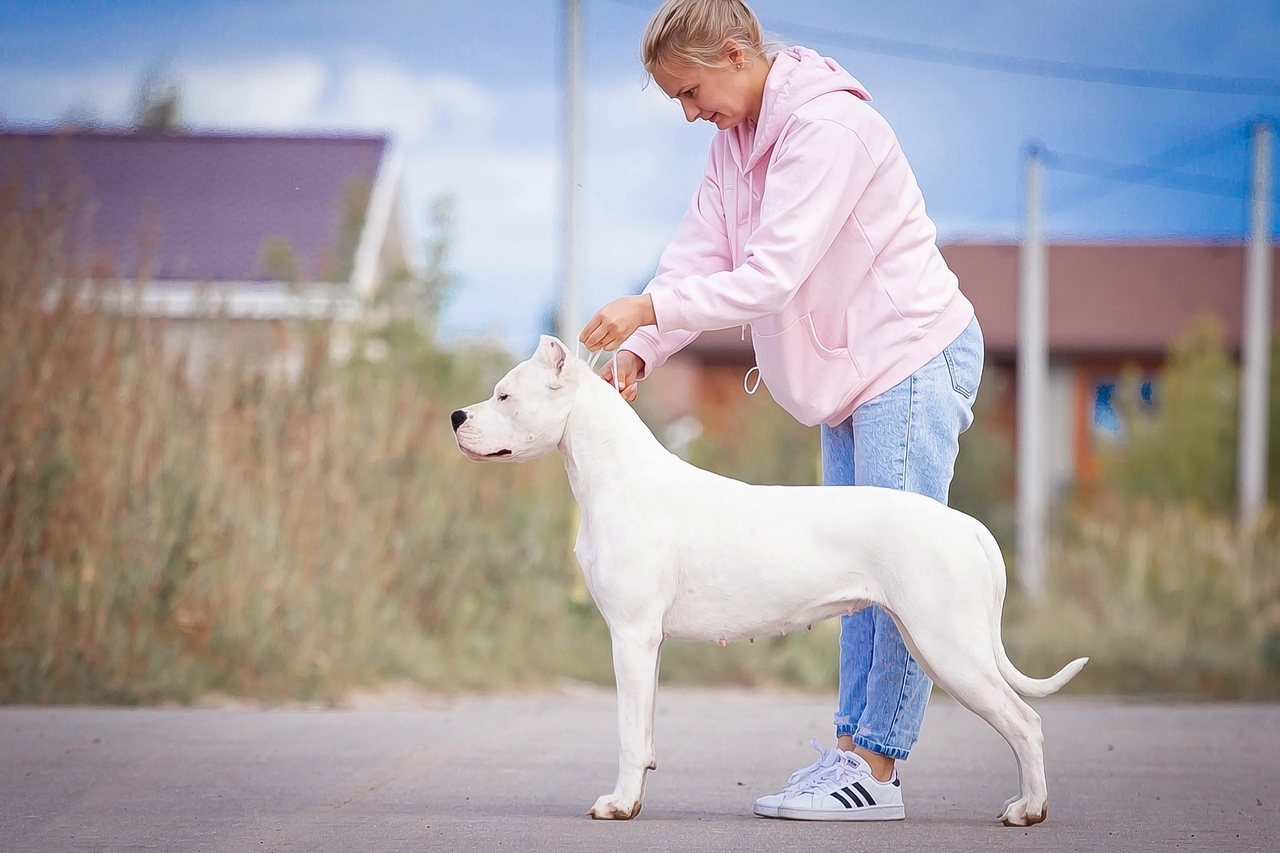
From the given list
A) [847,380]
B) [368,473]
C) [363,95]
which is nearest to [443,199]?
[363,95]

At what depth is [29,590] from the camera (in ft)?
21.9

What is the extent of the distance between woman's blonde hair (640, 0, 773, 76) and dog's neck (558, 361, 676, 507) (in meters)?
0.87

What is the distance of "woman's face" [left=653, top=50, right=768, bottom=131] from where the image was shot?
3.94 metres

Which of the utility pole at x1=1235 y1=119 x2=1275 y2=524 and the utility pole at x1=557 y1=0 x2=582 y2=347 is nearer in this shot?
the utility pole at x1=557 y1=0 x2=582 y2=347

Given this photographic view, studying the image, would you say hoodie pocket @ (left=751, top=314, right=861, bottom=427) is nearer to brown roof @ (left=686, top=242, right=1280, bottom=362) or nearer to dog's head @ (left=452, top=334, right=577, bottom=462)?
dog's head @ (left=452, top=334, right=577, bottom=462)

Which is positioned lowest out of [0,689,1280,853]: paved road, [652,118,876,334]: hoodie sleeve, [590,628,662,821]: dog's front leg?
[0,689,1280,853]: paved road

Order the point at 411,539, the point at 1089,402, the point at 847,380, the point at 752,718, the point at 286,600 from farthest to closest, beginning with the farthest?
the point at 1089,402 < the point at 411,539 < the point at 286,600 < the point at 752,718 < the point at 847,380

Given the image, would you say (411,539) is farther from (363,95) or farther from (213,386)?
(363,95)

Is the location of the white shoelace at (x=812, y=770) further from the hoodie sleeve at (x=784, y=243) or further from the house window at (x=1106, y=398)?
the house window at (x=1106, y=398)

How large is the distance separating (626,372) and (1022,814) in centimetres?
160

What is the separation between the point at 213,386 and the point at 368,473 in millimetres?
Result: 994

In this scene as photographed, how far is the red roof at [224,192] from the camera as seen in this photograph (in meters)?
15.5

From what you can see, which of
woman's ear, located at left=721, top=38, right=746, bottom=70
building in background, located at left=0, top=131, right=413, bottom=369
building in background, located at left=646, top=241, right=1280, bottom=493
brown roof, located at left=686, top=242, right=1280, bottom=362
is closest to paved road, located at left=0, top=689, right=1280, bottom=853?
woman's ear, located at left=721, top=38, right=746, bottom=70

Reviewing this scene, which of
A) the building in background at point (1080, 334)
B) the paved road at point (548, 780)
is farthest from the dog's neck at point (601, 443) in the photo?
the building in background at point (1080, 334)
